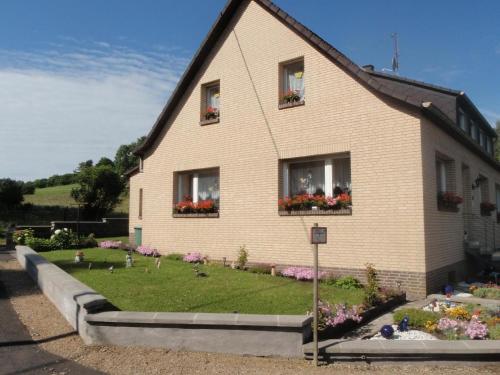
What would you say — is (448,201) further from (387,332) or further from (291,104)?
(387,332)

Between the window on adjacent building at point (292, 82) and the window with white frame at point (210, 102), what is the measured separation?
2.57 m

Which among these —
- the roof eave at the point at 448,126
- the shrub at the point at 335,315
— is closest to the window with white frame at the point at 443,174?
the roof eave at the point at 448,126

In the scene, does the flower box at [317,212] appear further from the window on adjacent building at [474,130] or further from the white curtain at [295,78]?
the window on adjacent building at [474,130]

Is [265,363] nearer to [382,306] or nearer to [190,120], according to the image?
[382,306]

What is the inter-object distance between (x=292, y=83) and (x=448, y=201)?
5.39 meters

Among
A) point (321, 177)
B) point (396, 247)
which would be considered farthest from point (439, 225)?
point (321, 177)

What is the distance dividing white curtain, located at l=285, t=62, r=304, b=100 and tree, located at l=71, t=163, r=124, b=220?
27671 millimetres

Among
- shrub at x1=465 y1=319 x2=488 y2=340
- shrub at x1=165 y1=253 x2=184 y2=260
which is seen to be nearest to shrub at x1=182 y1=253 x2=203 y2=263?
shrub at x1=165 y1=253 x2=184 y2=260

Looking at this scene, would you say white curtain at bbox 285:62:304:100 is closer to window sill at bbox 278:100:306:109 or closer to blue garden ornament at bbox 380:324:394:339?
window sill at bbox 278:100:306:109

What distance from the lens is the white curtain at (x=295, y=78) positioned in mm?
11719

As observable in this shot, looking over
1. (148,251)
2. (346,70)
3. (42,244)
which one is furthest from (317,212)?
(42,244)

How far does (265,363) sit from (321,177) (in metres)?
6.58

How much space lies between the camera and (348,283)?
9.59 metres

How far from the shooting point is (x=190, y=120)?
1402 centimetres
